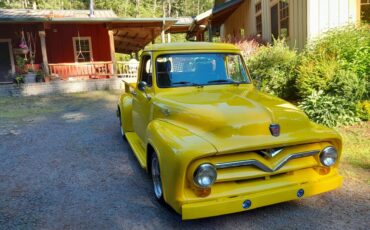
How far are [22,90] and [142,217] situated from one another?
545 inches

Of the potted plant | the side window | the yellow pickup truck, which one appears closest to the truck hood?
the yellow pickup truck

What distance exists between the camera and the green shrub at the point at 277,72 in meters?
8.84

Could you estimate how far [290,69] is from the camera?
8.88 m

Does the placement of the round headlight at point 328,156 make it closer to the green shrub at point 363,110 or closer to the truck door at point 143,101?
the truck door at point 143,101

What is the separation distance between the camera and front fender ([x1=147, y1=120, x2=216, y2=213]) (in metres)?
2.97

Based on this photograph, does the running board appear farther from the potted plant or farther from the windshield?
the potted plant

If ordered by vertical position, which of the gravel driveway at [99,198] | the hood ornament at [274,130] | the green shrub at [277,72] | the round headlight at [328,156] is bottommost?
the gravel driveway at [99,198]

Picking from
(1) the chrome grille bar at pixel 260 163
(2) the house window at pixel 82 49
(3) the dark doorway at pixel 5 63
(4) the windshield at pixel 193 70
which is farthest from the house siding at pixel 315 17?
(3) the dark doorway at pixel 5 63

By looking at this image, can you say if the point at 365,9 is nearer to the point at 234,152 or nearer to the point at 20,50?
the point at 234,152

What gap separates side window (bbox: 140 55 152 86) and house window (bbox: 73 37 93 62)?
16.6 metres

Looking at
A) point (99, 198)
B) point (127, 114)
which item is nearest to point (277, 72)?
point (127, 114)

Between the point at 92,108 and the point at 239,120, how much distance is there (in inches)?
358

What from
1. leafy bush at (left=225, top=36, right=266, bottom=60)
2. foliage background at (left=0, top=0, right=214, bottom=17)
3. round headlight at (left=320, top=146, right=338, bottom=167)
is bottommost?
round headlight at (left=320, top=146, right=338, bottom=167)

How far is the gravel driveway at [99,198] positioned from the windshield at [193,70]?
1496 mm
